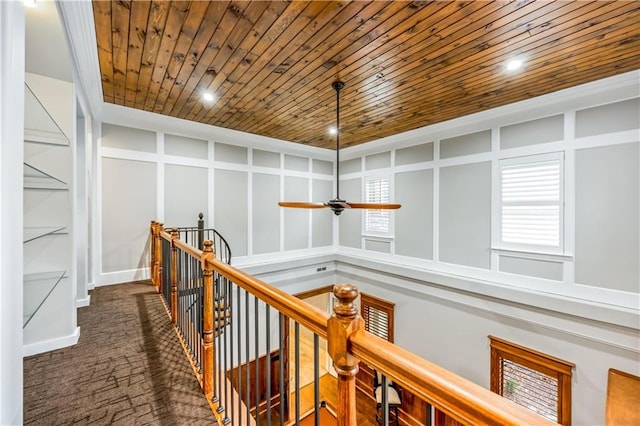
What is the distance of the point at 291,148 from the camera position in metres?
6.14

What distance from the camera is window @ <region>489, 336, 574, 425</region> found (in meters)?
Answer: 3.44

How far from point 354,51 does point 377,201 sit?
391 centimetres

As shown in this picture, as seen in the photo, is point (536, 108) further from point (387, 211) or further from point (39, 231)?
point (39, 231)

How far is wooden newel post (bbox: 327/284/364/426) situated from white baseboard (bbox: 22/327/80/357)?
2.69 metres

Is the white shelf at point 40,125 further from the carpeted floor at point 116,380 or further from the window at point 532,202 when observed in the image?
the window at point 532,202

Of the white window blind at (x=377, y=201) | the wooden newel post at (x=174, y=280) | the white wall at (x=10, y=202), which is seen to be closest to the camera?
the white wall at (x=10, y=202)

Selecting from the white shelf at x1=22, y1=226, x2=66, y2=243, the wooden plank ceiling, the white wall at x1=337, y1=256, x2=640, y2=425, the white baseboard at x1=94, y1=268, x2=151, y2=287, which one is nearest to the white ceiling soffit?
the wooden plank ceiling

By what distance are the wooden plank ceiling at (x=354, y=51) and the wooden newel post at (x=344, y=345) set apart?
7.04 ft

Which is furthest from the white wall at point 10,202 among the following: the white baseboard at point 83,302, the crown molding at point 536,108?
the crown molding at point 536,108

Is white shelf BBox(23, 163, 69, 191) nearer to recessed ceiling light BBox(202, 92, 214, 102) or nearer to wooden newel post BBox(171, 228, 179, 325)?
wooden newel post BBox(171, 228, 179, 325)

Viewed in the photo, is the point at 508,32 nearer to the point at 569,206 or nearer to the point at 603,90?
the point at 603,90

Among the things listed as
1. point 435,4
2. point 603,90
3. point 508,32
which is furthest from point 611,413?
point 435,4

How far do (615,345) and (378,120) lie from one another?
4.23 m

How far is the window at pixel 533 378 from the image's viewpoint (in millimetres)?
3438
